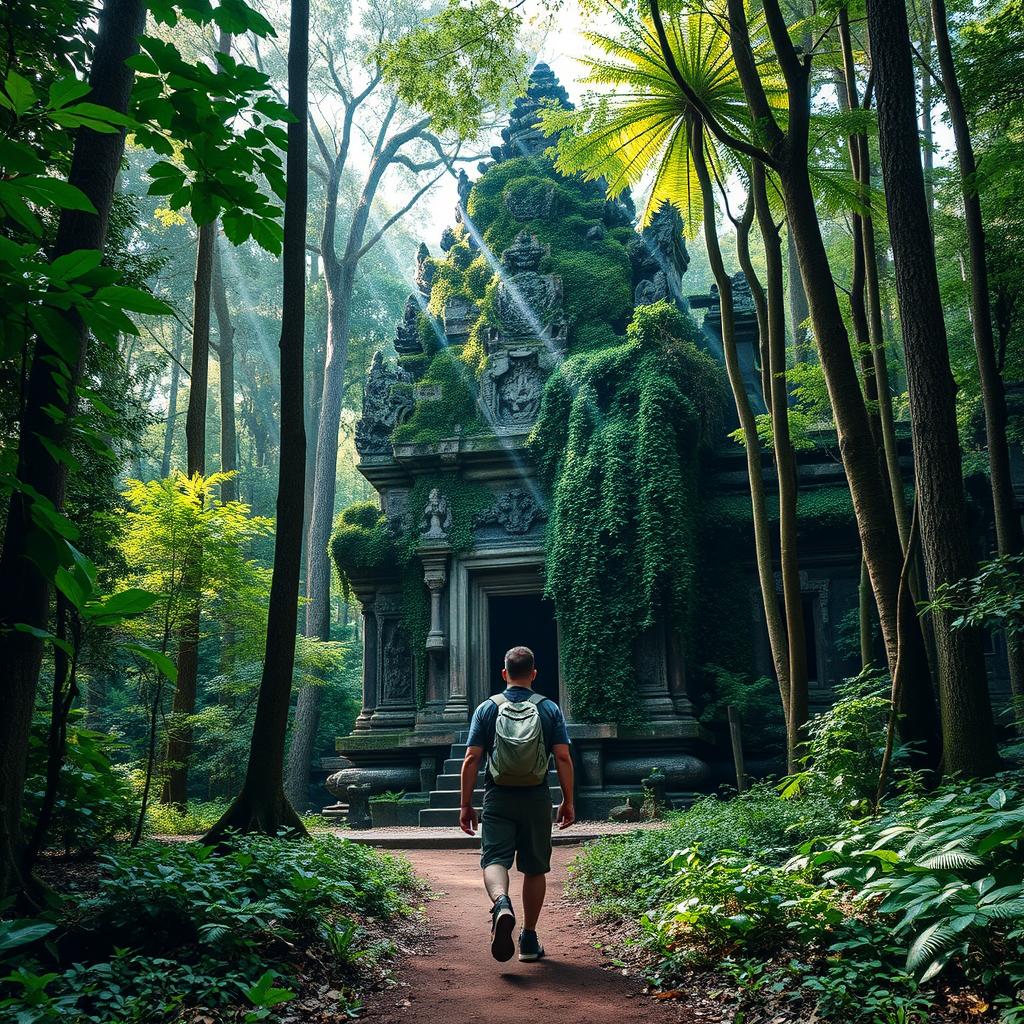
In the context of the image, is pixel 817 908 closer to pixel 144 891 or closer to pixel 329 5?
pixel 144 891

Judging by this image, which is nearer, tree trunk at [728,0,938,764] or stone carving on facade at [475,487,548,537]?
tree trunk at [728,0,938,764]

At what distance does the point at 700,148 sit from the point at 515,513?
27.7ft

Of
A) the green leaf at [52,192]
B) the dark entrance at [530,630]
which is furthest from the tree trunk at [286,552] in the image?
the dark entrance at [530,630]

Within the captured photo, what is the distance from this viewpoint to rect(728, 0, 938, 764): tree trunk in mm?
6953

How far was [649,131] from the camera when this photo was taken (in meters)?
11.0

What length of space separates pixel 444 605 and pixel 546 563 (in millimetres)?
2078

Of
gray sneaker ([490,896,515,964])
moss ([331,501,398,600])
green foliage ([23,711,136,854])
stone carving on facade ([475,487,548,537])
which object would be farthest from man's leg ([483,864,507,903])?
moss ([331,501,398,600])

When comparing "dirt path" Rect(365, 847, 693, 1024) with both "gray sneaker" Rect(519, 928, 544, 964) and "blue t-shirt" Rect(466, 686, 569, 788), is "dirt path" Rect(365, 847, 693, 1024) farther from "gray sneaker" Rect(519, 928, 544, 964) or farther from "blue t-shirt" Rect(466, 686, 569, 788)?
"blue t-shirt" Rect(466, 686, 569, 788)

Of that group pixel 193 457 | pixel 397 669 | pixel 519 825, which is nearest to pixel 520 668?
pixel 519 825

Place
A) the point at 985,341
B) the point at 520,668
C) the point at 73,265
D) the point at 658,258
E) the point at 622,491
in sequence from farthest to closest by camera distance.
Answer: the point at 658,258 → the point at 622,491 → the point at 985,341 → the point at 520,668 → the point at 73,265

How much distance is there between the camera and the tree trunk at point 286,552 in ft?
25.9

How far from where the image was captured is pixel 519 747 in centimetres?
536

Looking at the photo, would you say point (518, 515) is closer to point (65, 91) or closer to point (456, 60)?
point (456, 60)

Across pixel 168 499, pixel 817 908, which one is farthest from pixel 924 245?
pixel 168 499
